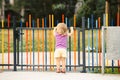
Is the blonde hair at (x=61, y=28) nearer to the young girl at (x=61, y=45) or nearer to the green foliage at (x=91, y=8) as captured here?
the young girl at (x=61, y=45)

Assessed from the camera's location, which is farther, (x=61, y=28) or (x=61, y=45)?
(x=61, y=45)

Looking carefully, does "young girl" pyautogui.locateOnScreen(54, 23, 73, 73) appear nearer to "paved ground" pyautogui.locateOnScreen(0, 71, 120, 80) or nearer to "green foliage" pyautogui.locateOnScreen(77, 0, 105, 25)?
"paved ground" pyautogui.locateOnScreen(0, 71, 120, 80)

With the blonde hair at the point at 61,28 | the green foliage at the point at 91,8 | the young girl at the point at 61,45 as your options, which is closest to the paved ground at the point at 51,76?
the young girl at the point at 61,45

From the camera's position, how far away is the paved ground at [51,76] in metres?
12.1

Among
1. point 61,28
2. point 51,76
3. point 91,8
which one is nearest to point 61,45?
point 61,28

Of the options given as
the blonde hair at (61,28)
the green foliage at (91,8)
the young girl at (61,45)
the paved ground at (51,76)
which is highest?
the green foliage at (91,8)

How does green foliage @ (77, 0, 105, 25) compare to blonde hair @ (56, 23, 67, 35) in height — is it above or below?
above

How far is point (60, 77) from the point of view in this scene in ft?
40.4

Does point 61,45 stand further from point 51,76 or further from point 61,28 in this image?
point 51,76

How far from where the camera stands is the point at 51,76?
12461 mm

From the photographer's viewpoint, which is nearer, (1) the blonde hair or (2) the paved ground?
(2) the paved ground

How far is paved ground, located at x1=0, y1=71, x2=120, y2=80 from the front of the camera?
12141 mm

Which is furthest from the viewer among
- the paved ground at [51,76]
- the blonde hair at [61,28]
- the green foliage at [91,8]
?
the green foliage at [91,8]

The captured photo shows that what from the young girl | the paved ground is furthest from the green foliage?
the paved ground
